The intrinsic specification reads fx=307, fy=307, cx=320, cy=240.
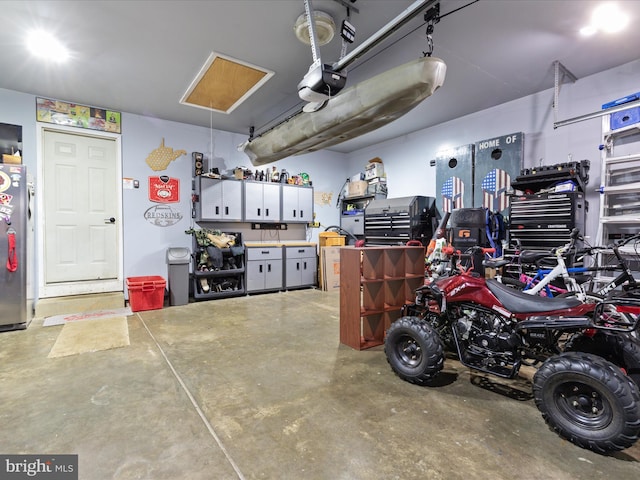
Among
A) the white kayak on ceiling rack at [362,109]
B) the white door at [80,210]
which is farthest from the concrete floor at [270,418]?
the white kayak on ceiling rack at [362,109]

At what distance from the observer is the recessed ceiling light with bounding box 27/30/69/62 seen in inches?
118

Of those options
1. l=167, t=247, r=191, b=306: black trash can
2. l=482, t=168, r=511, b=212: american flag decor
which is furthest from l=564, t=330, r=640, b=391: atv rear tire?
l=167, t=247, r=191, b=306: black trash can

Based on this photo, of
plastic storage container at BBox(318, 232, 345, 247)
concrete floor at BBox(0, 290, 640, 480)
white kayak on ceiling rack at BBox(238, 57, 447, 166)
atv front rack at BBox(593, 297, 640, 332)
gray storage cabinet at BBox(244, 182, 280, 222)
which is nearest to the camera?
concrete floor at BBox(0, 290, 640, 480)

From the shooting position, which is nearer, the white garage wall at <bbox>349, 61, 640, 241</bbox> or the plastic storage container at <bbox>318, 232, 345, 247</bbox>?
the white garage wall at <bbox>349, 61, 640, 241</bbox>

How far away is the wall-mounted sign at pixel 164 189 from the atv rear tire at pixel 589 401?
5.55m

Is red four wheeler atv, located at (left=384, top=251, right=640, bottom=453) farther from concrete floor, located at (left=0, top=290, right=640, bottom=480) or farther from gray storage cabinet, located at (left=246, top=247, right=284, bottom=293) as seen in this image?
gray storage cabinet, located at (left=246, top=247, right=284, bottom=293)

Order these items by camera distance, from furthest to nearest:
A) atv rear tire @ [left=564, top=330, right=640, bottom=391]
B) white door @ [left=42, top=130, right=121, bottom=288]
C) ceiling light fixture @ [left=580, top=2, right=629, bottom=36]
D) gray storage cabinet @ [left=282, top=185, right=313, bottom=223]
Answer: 1. gray storage cabinet @ [left=282, top=185, right=313, bottom=223]
2. white door @ [left=42, top=130, right=121, bottom=288]
3. ceiling light fixture @ [left=580, top=2, right=629, bottom=36]
4. atv rear tire @ [left=564, top=330, right=640, bottom=391]

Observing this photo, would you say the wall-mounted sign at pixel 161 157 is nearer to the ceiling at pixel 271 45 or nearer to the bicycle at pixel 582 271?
the ceiling at pixel 271 45

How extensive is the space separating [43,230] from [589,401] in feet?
20.4

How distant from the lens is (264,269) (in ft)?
18.7

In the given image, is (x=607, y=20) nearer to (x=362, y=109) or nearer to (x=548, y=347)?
(x=362, y=109)

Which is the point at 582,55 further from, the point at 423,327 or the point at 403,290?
the point at 423,327

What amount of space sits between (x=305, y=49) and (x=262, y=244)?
337cm

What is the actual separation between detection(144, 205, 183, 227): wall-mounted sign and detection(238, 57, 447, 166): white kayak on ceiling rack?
7.52 feet
